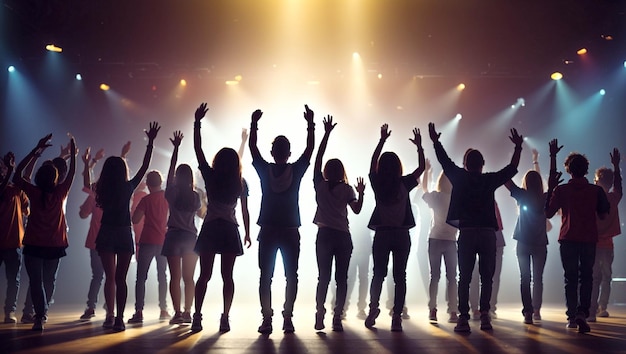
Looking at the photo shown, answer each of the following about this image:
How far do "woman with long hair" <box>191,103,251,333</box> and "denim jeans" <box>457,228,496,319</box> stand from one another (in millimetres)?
2218

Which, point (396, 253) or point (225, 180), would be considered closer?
point (225, 180)

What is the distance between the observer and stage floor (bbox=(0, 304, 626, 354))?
4.79 metres

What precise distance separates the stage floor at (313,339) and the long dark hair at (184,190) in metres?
1.32

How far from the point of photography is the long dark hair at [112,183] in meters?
6.16

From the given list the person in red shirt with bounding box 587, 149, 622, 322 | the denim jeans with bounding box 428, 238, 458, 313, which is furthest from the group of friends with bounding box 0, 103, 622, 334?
the denim jeans with bounding box 428, 238, 458, 313

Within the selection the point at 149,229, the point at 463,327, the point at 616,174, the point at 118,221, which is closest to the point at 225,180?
the point at 118,221

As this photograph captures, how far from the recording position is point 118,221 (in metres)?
6.13

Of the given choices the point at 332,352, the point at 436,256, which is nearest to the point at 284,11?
the point at 436,256

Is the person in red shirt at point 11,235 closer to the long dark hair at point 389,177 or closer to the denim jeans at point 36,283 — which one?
the denim jeans at point 36,283

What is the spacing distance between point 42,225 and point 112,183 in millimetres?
841

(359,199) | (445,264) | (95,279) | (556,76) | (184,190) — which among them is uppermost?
(556,76)

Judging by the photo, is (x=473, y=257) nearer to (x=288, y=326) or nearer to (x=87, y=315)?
(x=288, y=326)

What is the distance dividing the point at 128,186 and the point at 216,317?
2.60 metres

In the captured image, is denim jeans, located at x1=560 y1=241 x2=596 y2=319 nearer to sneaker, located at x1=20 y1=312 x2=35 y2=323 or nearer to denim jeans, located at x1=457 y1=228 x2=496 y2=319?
denim jeans, located at x1=457 y1=228 x2=496 y2=319
